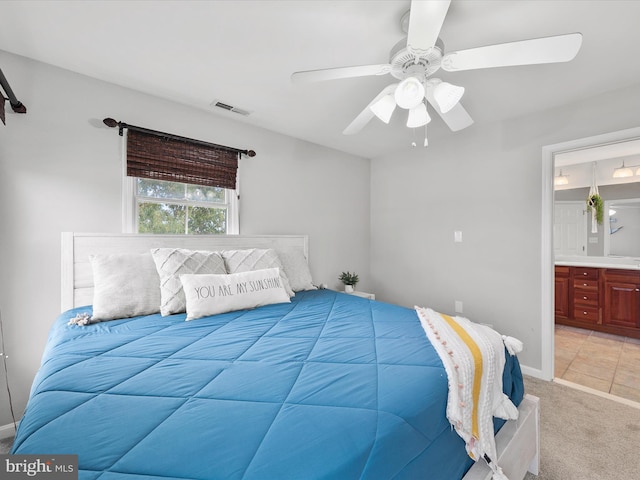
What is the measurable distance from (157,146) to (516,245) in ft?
11.1

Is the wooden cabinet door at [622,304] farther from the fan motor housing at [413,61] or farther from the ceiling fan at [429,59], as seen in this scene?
the fan motor housing at [413,61]

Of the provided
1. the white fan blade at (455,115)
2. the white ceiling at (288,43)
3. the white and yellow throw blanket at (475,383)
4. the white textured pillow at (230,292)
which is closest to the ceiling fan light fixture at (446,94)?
the white fan blade at (455,115)

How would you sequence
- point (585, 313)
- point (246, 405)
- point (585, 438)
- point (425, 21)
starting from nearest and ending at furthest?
point (246, 405) → point (425, 21) → point (585, 438) → point (585, 313)

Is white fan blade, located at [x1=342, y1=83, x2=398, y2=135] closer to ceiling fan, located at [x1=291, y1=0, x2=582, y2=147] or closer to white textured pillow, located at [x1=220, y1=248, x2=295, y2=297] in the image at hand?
ceiling fan, located at [x1=291, y1=0, x2=582, y2=147]

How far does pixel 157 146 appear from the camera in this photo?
2.39m

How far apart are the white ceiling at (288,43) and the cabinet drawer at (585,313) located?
9.66 feet

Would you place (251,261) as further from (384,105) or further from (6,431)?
(6,431)

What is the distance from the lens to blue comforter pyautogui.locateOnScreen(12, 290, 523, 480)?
67cm

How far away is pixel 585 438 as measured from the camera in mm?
1825

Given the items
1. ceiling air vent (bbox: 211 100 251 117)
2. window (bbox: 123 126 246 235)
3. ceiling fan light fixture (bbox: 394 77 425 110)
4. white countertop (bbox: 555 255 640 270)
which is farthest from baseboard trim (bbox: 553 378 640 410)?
ceiling air vent (bbox: 211 100 251 117)

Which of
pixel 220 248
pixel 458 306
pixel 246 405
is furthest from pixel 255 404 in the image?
pixel 458 306

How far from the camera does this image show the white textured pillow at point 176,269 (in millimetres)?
1909

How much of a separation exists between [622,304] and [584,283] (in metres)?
0.43

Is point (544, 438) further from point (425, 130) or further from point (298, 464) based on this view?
point (425, 130)
